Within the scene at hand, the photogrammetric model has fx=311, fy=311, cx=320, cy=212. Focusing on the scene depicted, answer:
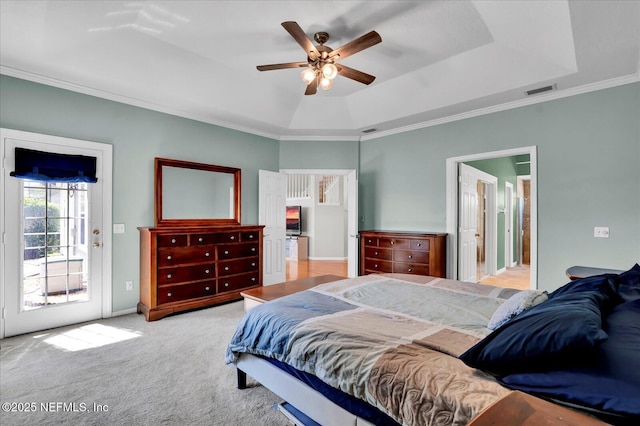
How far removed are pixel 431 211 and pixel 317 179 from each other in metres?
4.71

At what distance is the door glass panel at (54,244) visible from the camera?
10.4 feet

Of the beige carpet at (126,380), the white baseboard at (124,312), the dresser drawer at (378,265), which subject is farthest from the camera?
the dresser drawer at (378,265)

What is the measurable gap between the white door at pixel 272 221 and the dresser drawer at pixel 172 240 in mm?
1377

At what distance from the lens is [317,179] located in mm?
8984

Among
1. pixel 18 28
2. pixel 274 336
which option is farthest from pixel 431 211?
pixel 18 28

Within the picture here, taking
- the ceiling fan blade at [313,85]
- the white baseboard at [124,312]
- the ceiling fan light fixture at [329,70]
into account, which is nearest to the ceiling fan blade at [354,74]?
A: the ceiling fan light fixture at [329,70]

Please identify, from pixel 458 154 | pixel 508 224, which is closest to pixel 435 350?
pixel 458 154

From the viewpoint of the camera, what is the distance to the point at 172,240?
3.69 m

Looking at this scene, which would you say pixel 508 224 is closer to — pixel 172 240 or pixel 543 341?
pixel 172 240

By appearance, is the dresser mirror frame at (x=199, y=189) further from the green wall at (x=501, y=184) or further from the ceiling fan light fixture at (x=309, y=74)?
the green wall at (x=501, y=184)

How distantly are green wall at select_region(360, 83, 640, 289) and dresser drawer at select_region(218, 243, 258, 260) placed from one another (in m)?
2.75

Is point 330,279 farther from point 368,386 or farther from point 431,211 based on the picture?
point 431,211

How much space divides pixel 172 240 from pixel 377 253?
2834mm

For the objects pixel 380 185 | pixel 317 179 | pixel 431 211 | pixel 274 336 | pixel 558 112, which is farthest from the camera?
pixel 317 179
